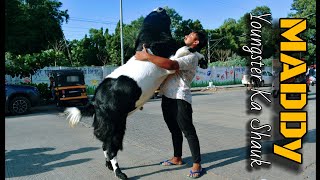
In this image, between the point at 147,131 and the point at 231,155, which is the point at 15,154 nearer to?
the point at 147,131

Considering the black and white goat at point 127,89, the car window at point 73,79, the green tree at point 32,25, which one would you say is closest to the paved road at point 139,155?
the black and white goat at point 127,89

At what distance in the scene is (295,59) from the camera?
4.09 metres

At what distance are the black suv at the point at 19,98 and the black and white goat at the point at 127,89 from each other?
803 cm

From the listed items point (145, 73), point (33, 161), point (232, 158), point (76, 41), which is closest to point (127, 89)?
point (145, 73)

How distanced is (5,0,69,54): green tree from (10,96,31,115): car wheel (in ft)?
60.9

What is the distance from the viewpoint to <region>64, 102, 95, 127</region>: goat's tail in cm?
380

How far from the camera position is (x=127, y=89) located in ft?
12.0

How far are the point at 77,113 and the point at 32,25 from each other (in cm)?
3300

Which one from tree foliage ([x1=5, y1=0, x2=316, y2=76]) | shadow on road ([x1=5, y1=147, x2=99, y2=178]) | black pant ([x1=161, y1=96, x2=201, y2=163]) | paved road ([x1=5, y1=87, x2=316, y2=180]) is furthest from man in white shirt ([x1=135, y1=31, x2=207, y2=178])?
tree foliage ([x1=5, y1=0, x2=316, y2=76])

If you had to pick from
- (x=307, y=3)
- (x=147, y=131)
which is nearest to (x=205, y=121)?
(x=147, y=131)

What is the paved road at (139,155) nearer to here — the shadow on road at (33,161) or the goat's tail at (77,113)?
the shadow on road at (33,161)

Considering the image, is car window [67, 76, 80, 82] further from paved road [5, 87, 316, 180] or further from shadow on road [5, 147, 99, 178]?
shadow on road [5, 147, 99, 178]

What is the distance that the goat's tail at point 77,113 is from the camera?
3.80 meters
